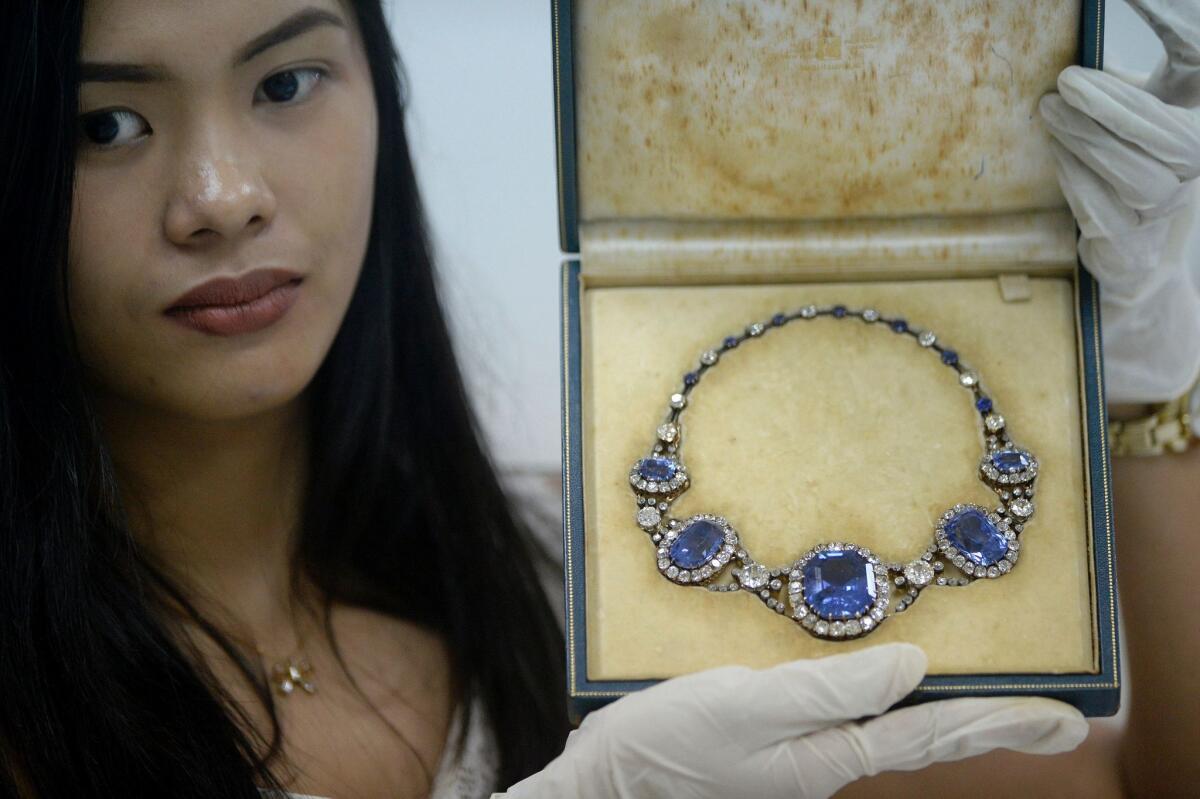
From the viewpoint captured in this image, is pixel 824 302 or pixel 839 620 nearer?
pixel 839 620

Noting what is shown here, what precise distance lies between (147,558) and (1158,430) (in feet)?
2.71

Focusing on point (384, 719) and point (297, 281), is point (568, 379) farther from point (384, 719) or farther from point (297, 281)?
point (384, 719)

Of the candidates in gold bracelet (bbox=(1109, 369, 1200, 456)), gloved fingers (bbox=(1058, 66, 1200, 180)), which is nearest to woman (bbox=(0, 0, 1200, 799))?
gold bracelet (bbox=(1109, 369, 1200, 456))

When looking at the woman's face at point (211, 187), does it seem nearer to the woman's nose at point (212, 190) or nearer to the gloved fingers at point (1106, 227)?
the woman's nose at point (212, 190)

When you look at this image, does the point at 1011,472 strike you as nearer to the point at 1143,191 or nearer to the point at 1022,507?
the point at 1022,507

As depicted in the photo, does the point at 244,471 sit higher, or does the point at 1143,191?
the point at 1143,191

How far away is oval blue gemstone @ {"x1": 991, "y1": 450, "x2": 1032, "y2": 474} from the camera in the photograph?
0.75 metres

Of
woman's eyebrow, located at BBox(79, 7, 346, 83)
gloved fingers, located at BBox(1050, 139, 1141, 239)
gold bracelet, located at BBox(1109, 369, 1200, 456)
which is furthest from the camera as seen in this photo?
gold bracelet, located at BBox(1109, 369, 1200, 456)

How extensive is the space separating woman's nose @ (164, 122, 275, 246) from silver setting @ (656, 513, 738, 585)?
1.17ft

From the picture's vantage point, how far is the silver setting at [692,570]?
0.73m

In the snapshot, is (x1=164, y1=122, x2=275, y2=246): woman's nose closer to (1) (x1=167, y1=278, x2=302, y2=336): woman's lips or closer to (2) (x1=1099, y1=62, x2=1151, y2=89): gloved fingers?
(1) (x1=167, y1=278, x2=302, y2=336): woman's lips

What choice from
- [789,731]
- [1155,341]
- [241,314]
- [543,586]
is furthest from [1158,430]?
[241,314]

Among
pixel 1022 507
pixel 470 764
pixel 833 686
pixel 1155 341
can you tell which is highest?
pixel 1155 341

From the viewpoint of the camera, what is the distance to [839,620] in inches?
28.3
